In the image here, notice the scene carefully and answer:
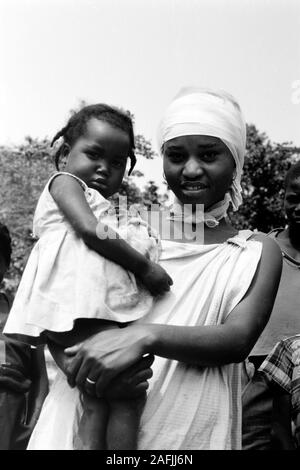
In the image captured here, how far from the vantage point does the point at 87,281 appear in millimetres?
1671

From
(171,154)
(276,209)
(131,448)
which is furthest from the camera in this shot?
(276,209)

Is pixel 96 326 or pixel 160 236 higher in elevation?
pixel 160 236

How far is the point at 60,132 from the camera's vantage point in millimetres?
2266

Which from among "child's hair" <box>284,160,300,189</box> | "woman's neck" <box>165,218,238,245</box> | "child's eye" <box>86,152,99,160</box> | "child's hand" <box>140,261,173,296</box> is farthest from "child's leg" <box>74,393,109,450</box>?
"child's hair" <box>284,160,300,189</box>

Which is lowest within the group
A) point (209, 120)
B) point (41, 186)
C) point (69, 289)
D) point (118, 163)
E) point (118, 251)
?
point (69, 289)

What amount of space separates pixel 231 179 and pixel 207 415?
787mm

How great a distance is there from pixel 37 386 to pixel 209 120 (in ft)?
3.96

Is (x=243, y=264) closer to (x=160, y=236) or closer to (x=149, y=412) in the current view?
(x=160, y=236)

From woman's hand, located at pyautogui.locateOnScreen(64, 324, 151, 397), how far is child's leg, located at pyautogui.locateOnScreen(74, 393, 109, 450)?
0.04 m

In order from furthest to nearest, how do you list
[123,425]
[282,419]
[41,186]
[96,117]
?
1. [41,186]
2. [282,419]
3. [96,117]
4. [123,425]

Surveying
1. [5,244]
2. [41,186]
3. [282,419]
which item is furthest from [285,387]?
[41,186]

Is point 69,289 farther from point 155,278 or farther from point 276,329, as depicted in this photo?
point 276,329

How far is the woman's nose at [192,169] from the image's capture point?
1880 millimetres
